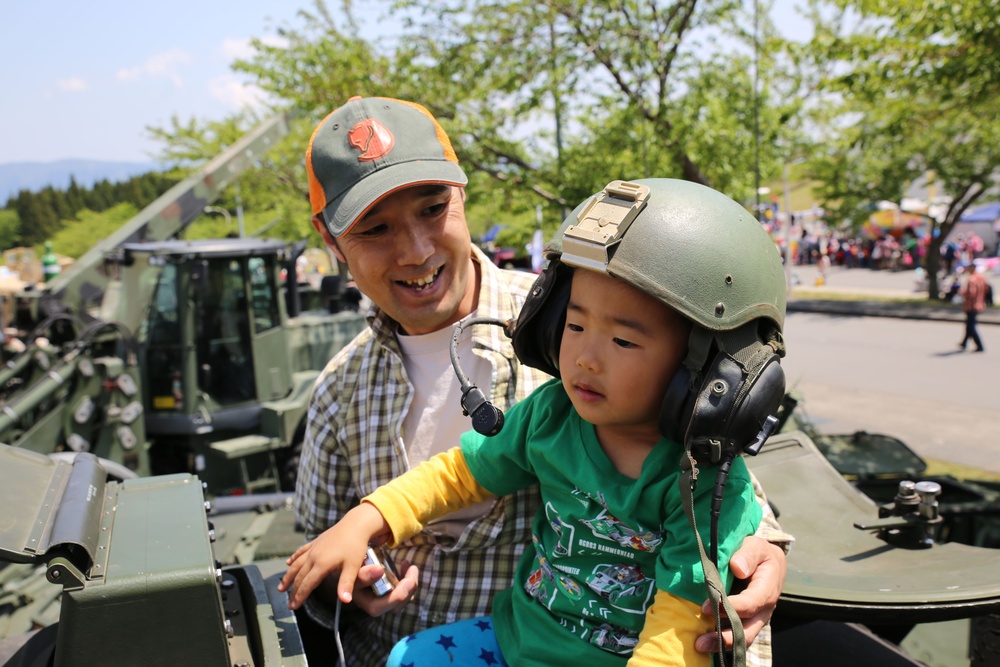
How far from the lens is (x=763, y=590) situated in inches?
66.0

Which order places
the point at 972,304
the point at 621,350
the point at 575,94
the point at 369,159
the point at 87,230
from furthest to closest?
the point at 87,230 < the point at 972,304 < the point at 575,94 < the point at 369,159 < the point at 621,350

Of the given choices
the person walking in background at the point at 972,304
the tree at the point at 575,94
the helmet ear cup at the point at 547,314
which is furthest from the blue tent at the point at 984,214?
the helmet ear cup at the point at 547,314

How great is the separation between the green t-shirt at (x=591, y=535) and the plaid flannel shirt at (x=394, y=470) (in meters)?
0.23

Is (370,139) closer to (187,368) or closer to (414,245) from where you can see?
(414,245)

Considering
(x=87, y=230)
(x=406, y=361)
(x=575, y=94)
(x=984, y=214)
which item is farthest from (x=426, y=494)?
(x=87, y=230)

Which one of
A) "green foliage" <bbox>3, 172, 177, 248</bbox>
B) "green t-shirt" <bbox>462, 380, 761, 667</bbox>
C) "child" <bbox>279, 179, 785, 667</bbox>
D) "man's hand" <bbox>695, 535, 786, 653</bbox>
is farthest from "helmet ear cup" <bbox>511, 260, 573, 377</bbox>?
"green foliage" <bbox>3, 172, 177, 248</bbox>

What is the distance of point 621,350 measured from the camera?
175 centimetres

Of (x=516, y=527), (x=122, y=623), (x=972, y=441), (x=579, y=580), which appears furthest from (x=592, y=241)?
(x=972, y=441)

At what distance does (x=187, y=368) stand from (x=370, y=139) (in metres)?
7.07

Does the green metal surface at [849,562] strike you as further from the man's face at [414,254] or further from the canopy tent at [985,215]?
the canopy tent at [985,215]

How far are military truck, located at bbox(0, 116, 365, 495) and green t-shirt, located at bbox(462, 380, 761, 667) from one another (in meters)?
6.78

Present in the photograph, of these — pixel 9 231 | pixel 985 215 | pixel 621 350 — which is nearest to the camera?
pixel 621 350

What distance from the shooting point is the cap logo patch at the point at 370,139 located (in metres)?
2.27

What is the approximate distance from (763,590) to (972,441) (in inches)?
Result: 378
